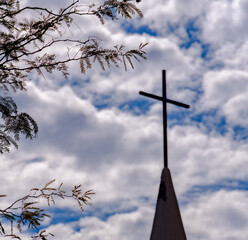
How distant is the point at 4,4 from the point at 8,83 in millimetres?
1714

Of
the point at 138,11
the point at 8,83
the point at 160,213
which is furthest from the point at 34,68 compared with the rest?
the point at 160,213

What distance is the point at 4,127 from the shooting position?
1070cm

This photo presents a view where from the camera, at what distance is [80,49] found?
10656mm

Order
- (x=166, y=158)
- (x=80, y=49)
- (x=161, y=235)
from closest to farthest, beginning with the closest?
(x=161, y=235) < (x=166, y=158) < (x=80, y=49)

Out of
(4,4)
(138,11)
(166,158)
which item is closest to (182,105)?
(166,158)

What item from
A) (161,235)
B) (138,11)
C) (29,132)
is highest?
(138,11)

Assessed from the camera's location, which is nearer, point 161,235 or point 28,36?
point 161,235

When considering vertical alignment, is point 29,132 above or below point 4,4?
below

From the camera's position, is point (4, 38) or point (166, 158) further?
point (4, 38)

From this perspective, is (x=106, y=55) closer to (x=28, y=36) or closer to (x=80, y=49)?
(x=80, y=49)

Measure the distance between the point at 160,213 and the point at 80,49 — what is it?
4.04 metres

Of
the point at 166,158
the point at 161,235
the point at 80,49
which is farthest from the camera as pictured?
the point at 80,49

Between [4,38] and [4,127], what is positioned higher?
[4,38]

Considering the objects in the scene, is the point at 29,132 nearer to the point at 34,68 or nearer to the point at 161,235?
the point at 34,68
